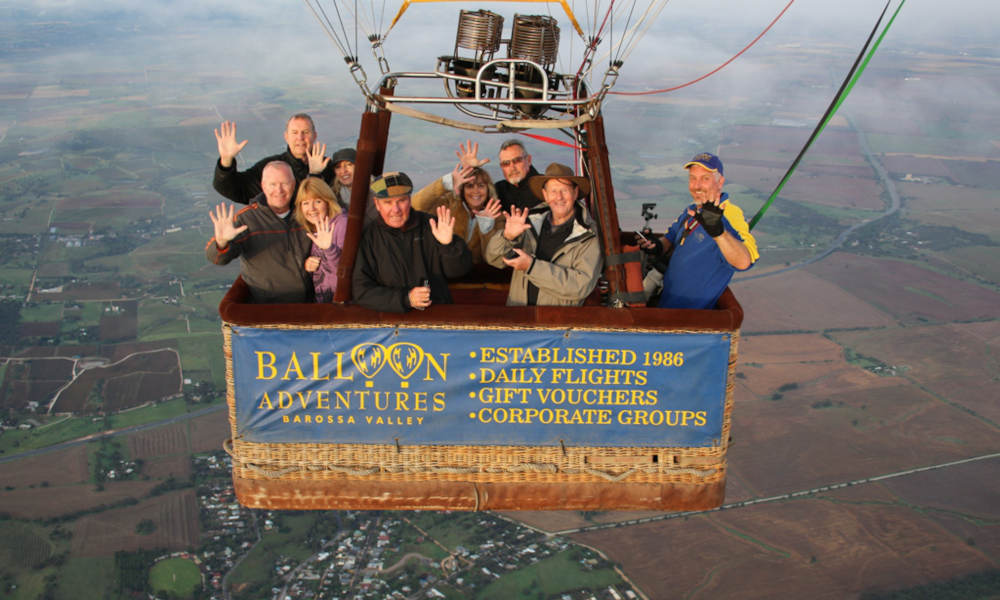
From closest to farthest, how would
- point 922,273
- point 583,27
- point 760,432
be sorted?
point 583,27, point 760,432, point 922,273

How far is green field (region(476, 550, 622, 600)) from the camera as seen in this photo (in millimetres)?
50438

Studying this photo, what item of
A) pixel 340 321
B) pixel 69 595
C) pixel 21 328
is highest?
pixel 340 321

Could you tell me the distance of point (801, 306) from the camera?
8638cm

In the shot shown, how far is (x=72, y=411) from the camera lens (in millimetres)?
65750

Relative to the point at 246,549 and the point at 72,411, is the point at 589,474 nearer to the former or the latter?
the point at 246,549

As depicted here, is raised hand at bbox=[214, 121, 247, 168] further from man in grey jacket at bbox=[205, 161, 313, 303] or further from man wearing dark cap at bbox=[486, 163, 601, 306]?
man wearing dark cap at bbox=[486, 163, 601, 306]

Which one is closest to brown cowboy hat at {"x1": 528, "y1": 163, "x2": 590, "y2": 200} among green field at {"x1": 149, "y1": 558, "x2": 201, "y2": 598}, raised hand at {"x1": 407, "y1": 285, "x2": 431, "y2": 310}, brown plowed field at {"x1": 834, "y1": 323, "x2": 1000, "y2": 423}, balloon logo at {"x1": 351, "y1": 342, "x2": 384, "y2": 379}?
raised hand at {"x1": 407, "y1": 285, "x2": 431, "y2": 310}

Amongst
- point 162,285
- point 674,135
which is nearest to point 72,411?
point 162,285

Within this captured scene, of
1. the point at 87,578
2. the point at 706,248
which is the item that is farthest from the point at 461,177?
the point at 87,578

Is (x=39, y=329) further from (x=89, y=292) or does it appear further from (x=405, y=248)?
(x=405, y=248)

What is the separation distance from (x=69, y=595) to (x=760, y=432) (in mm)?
48439

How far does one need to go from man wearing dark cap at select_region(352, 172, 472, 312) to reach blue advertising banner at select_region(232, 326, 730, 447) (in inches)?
13.8

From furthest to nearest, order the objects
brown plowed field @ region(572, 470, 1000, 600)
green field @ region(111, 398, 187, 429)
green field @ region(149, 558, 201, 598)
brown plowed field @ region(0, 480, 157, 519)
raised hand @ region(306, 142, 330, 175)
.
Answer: green field @ region(111, 398, 187, 429) → brown plowed field @ region(0, 480, 157, 519) → brown plowed field @ region(572, 470, 1000, 600) → green field @ region(149, 558, 201, 598) → raised hand @ region(306, 142, 330, 175)

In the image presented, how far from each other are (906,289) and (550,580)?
210 ft
